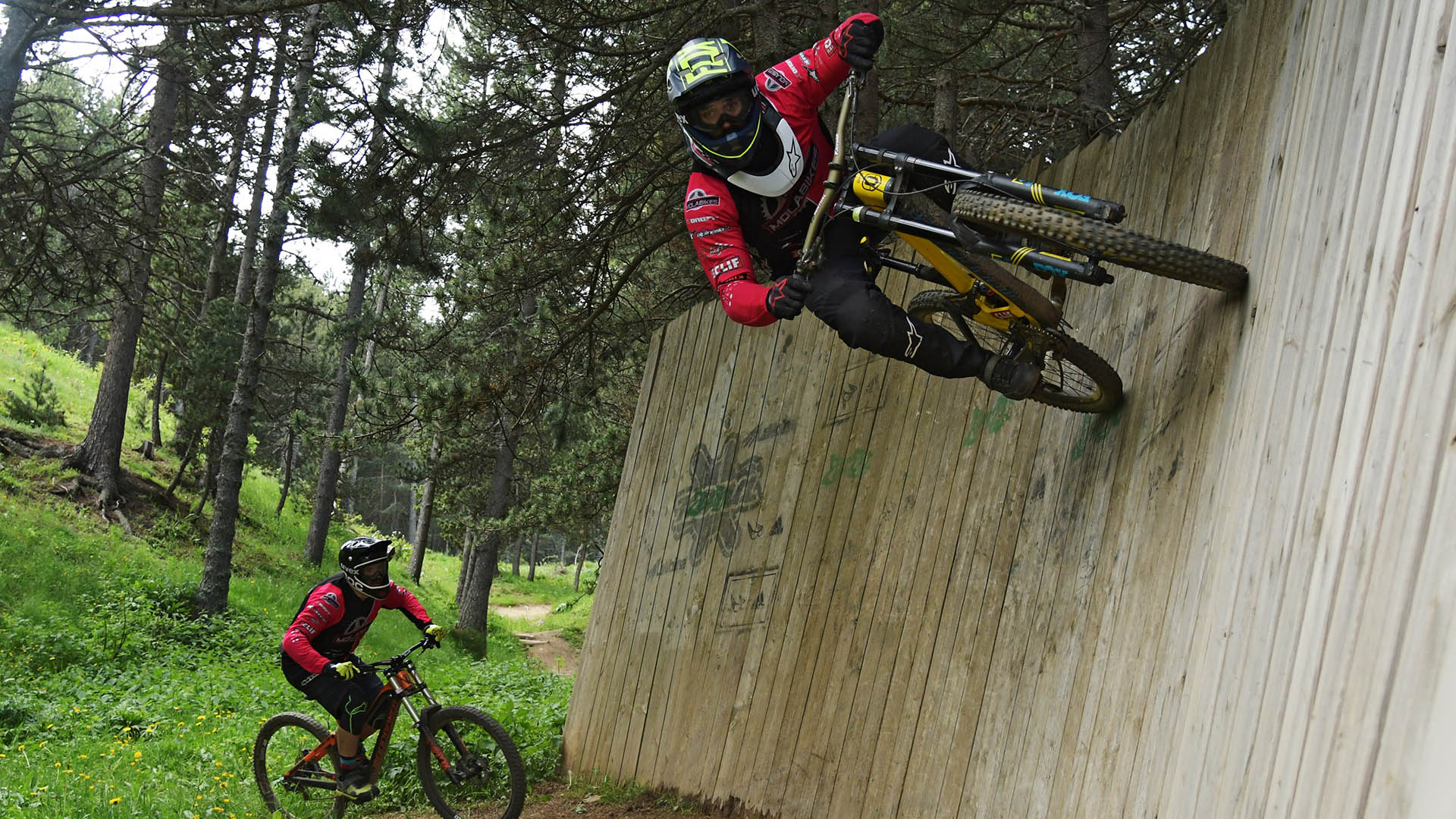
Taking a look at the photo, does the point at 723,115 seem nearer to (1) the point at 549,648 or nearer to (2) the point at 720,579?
(2) the point at 720,579

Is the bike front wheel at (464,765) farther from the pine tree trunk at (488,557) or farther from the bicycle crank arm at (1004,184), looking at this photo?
the pine tree trunk at (488,557)

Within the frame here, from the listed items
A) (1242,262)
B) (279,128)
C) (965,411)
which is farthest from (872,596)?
(279,128)

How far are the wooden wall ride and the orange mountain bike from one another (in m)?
0.91

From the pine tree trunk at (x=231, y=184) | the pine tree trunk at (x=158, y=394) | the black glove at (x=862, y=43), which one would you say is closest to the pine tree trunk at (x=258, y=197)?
the pine tree trunk at (x=231, y=184)

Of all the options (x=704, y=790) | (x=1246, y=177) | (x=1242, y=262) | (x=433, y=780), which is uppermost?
(x=1246, y=177)

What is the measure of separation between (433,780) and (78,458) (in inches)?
573

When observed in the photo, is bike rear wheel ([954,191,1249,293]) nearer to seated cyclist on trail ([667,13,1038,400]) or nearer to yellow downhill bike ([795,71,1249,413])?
yellow downhill bike ([795,71,1249,413])

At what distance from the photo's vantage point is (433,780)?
685 cm

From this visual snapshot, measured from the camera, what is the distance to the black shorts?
22.9 ft

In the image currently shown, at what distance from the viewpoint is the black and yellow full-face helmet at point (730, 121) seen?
4.25 meters

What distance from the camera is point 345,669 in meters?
6.76

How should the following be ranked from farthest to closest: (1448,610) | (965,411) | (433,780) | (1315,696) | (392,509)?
(392,509) → (433,780) → (965,411) → (1315,696) → (1448,610)

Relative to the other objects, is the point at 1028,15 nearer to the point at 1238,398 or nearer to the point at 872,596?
the point at 872,596

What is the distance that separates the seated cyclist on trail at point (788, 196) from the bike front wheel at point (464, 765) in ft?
11.9
